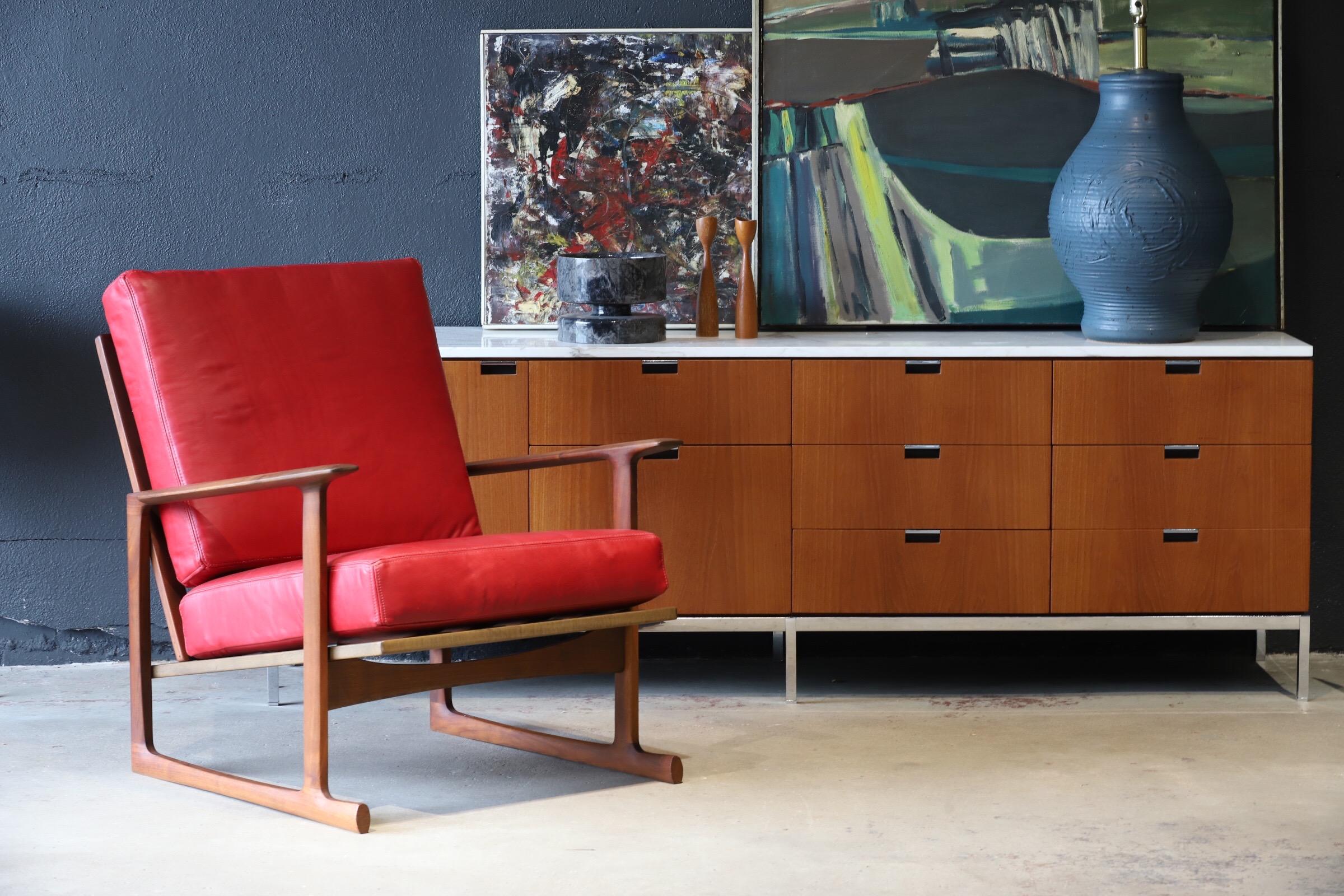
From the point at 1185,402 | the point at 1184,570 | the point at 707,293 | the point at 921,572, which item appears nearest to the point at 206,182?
the point at 707,293

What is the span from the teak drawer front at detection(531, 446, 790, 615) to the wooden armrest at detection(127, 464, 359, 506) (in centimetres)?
92

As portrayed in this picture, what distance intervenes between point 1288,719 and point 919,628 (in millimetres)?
881

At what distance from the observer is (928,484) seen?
390 centimetres

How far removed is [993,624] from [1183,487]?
22.1 inches

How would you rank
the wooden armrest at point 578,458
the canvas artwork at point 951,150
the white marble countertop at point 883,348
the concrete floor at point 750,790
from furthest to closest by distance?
the canvas artwork at point 951,150 < the white marble countertop at point 883,348 < the wooden armrest at point 578,458 < the concrete floor at point 750,790

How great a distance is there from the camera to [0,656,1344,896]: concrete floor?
279 cm

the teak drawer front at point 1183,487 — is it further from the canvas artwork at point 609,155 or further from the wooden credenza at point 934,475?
the canvas artwork at point 609,155

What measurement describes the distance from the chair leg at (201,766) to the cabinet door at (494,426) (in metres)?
0.89

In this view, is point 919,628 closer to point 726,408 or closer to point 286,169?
point 726,408

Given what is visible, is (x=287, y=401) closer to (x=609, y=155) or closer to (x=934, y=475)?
(x=609, y=155)

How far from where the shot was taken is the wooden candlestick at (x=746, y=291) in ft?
13.5

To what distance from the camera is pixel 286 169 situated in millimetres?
4348

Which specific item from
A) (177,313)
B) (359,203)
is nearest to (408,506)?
(177,313)

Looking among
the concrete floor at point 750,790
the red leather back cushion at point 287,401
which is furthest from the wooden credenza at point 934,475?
the red leather back cushion at point 287,401
